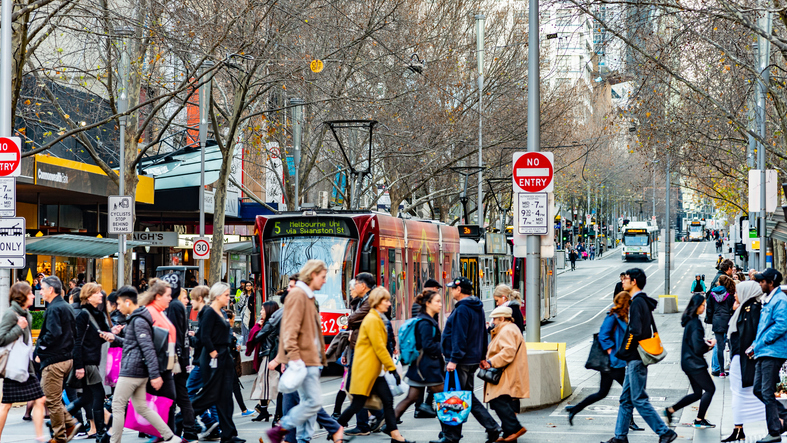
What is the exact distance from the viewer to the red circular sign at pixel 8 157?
39.0ft

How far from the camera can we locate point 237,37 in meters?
18.1

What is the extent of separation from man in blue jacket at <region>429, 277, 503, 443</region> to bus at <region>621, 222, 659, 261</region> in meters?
73.2

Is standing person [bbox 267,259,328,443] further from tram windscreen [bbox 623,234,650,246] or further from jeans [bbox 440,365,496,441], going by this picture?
tram windscreen [bbox 623,234,650,246]

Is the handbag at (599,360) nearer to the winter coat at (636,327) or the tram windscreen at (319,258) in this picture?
the winter coat at (636,327)

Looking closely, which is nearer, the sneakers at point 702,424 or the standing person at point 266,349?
the sneakers at point 702,424

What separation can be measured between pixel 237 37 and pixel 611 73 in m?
7.04

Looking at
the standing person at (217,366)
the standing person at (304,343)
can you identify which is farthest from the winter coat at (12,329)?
the standing person at (304,343)

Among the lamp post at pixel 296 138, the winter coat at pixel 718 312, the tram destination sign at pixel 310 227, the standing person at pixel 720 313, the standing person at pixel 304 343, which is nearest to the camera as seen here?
the standing person at pixel 304 343

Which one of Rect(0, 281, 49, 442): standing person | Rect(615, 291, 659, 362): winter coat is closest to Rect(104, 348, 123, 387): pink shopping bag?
Rect(0, 281, 49, 442): standing person

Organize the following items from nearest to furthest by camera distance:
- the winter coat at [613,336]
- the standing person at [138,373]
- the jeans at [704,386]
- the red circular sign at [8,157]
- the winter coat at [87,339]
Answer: the standing person at [138,373] < the winter coat at [613,336] < the winter coat at [87,339] < the jeans at [704,386] < the red circular sign at [8,157]

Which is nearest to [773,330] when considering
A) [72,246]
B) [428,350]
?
[428,350]

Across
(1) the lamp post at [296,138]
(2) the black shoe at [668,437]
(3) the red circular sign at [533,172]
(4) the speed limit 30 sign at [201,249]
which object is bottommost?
(2) the black shoe at [668,437]

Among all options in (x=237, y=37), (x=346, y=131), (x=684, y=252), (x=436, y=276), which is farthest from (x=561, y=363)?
(x=684, y=252)

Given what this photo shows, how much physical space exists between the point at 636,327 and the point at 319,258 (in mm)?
8776
